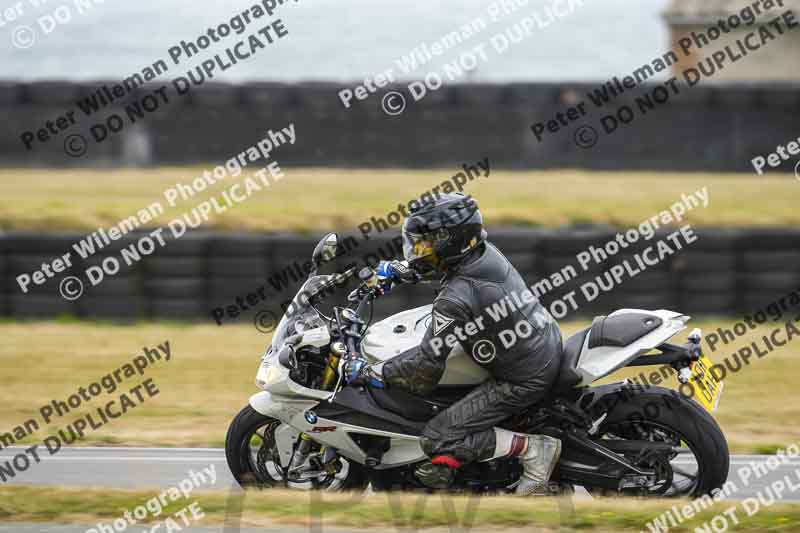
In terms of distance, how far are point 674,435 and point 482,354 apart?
1114 mm

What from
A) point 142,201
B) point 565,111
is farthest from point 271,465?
point 565,111

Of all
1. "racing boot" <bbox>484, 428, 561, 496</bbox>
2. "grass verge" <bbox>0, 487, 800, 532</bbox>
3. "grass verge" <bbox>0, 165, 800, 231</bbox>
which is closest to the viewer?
"grass verge" <bbox>0, 487, 800, 532</bbox>

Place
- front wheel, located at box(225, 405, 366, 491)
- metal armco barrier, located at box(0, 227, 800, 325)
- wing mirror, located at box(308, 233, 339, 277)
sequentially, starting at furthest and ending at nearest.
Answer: metal armco barrier, located at box(0, 227, 800, 325) < front wheel, located at box(225, 405, 366, 491) < wing mirror, located at box(308, 233, 339, 277)

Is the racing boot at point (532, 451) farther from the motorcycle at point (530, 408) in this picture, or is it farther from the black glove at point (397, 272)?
the black glove at point (397, 272)

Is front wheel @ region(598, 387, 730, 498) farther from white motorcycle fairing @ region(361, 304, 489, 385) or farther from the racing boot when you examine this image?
white motorcycle fairing @ region(361, 304, 489, 385)

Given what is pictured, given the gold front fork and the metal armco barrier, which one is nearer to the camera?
the gold front fork

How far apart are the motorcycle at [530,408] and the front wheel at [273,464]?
0.29ft

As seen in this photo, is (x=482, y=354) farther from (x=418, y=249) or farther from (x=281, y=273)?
(x=281, y=273)

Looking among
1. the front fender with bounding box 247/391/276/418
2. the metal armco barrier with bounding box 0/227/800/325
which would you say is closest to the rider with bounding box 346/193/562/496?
the front fender with bounding box 247/391/276/418

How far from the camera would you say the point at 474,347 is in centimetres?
550

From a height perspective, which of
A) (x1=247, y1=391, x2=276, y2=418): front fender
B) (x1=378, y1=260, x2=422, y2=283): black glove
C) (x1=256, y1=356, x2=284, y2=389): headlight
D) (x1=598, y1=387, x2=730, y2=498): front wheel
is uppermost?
(x1=378, y1=260, x2=422, y2=283): black glove

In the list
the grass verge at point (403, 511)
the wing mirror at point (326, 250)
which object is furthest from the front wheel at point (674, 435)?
the wing mirror at point (326, 250)

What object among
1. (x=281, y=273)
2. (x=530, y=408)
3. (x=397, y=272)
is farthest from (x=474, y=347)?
(x=281, y=273)

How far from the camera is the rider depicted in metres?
5.45
